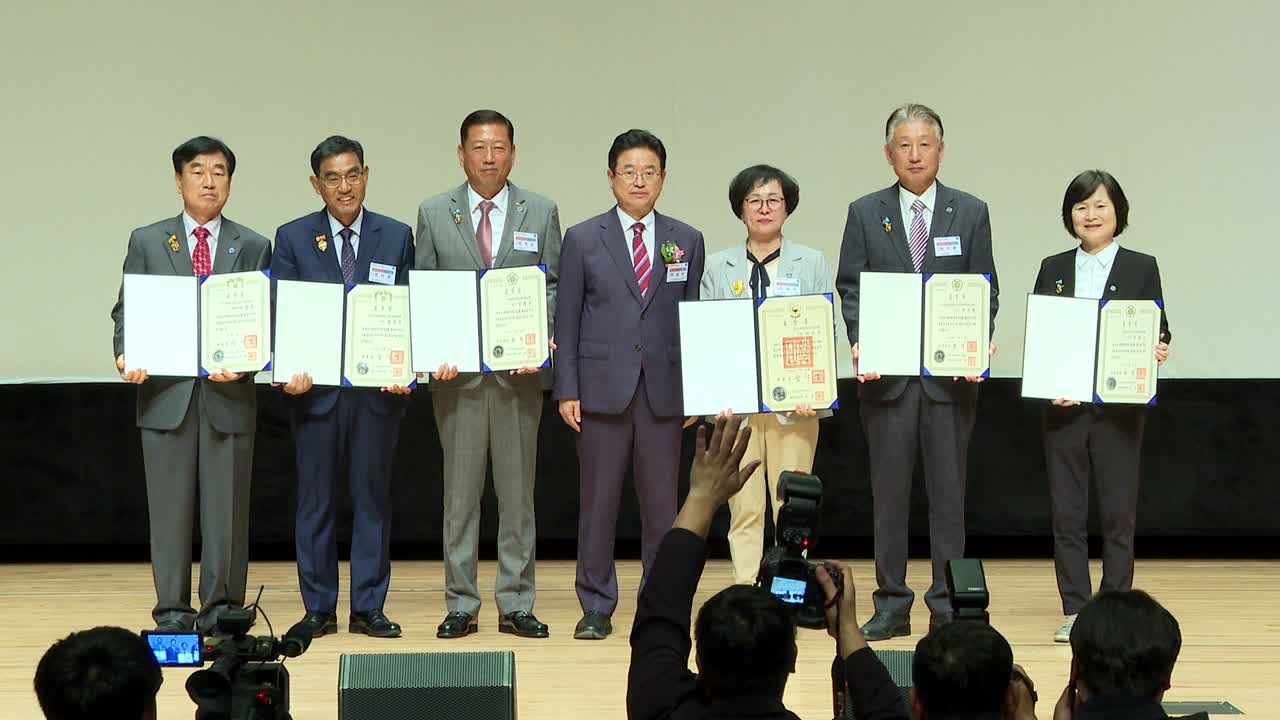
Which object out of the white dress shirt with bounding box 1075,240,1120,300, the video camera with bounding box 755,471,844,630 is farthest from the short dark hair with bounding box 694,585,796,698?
the white dress shirt with bounding box 1075,240,1120,300

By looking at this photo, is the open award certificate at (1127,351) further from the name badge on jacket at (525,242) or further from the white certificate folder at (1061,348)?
the name badge on jacket at (525,242)

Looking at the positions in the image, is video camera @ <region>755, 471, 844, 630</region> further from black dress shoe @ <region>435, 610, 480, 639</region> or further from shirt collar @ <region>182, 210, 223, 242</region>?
shirt collar @ <region>182, 210, 223, 242</region>

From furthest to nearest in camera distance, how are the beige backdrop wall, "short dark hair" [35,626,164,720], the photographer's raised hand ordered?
the beige backdrop wall → the photographer's raised hand → "short dark hair" [35,626,164,720]

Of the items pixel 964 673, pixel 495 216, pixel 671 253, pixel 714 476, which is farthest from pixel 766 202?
pixel 964 673

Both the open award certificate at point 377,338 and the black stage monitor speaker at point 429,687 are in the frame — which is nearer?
the black stage monitor speaker at point 429,687

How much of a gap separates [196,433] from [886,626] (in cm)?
248

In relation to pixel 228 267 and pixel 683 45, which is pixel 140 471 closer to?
pixel 228 267

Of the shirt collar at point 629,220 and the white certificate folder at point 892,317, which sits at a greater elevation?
the shirt collar at point 629,220

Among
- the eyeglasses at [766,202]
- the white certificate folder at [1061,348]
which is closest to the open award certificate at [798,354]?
the eyeglasses at [766,202]

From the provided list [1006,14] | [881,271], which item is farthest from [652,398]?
[1006,14]

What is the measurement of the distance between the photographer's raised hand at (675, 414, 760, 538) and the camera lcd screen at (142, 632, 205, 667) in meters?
0.82

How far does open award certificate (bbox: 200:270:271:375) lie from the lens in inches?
193

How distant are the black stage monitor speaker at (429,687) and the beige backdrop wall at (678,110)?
3989 millimetres

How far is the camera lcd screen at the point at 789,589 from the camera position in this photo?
93.0 inches
